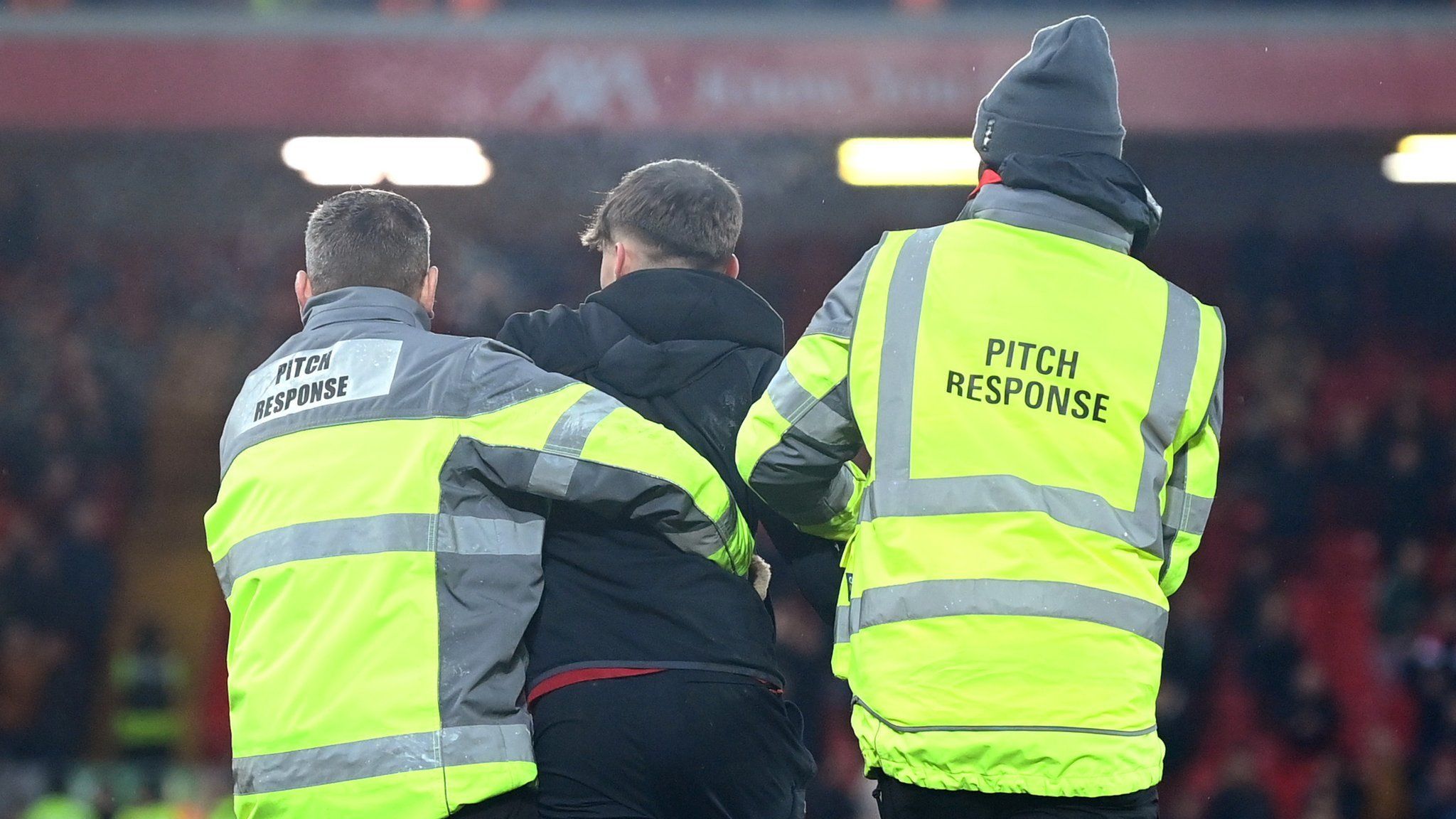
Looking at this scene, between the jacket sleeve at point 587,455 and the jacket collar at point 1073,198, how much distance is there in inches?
25.8

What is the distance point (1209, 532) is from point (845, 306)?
1052 centimetres

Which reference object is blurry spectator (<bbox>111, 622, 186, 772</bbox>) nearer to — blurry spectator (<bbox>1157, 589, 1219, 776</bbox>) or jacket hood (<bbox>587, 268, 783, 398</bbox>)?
blurry spectator (<bbox>1157, 589, 1219, 776</bbox>)

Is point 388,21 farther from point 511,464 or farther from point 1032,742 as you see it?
point 1032,742

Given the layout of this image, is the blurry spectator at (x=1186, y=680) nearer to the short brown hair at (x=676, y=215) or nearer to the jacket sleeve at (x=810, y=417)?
the short brown hair at (x=676, y=215)

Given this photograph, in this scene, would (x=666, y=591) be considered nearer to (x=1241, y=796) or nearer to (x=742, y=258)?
(x=1241, y=796)

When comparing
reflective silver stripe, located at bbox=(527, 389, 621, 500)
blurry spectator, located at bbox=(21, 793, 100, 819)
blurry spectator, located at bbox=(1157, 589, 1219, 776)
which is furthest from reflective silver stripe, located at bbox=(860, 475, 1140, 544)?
blurry spectator, located at bbox=(21, 793, 100, 819)

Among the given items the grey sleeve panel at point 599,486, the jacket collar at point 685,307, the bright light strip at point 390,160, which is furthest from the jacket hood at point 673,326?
the bright light strip at point 390,160

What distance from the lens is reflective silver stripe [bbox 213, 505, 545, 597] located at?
8.48 feet

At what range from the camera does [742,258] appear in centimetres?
1308

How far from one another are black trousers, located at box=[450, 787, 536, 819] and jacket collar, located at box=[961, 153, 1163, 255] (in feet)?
3.92

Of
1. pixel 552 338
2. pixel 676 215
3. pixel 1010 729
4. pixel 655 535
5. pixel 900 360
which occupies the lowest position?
pixel 1010 729

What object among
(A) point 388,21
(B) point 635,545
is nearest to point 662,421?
(B) point 635,545

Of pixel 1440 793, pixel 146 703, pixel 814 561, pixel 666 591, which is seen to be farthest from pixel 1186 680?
pixel 666 591

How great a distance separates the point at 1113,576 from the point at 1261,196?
12.4 meters
